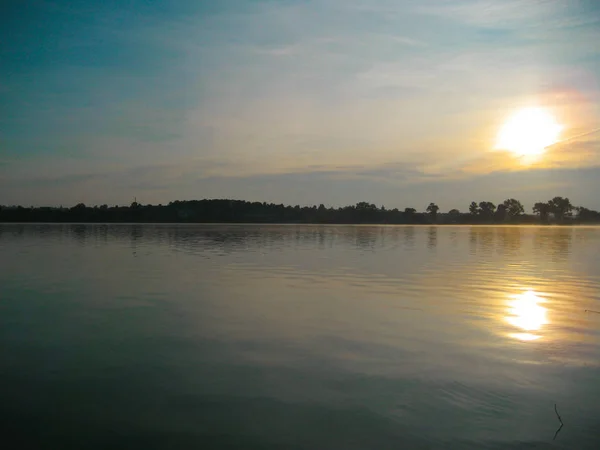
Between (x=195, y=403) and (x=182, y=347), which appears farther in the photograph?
(x=182, y=347)

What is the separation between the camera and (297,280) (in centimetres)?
2606

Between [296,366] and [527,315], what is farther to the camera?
[527,315]

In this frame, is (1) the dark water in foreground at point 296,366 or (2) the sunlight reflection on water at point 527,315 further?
(2) the sunlight reflection on water at point 527,315

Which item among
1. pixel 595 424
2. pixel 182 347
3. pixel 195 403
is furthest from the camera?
pixel 182 347

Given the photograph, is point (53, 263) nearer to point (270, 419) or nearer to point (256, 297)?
point (256, 297)

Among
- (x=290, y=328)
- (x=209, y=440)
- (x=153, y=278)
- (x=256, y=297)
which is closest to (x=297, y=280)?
(x=256, y=297)

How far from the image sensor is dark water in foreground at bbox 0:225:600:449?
26.3 feet

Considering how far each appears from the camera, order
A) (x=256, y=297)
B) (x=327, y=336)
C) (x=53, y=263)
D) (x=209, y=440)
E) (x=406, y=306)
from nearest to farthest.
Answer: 1. (x=209, y=440)
2. (x=327, y=336)
3. (x=406, y=306)
4. (x=256, y=297)
5. (x=53, y=263)

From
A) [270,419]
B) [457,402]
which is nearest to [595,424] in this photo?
[457,402]

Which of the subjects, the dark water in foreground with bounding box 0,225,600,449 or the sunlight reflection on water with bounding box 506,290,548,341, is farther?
the sunlight reflection on water with bounding box 506,290,548,341

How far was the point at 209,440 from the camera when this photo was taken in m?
7.67

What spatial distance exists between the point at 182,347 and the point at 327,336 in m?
4.20

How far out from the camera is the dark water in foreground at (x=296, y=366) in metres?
8.02

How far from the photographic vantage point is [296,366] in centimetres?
1130
